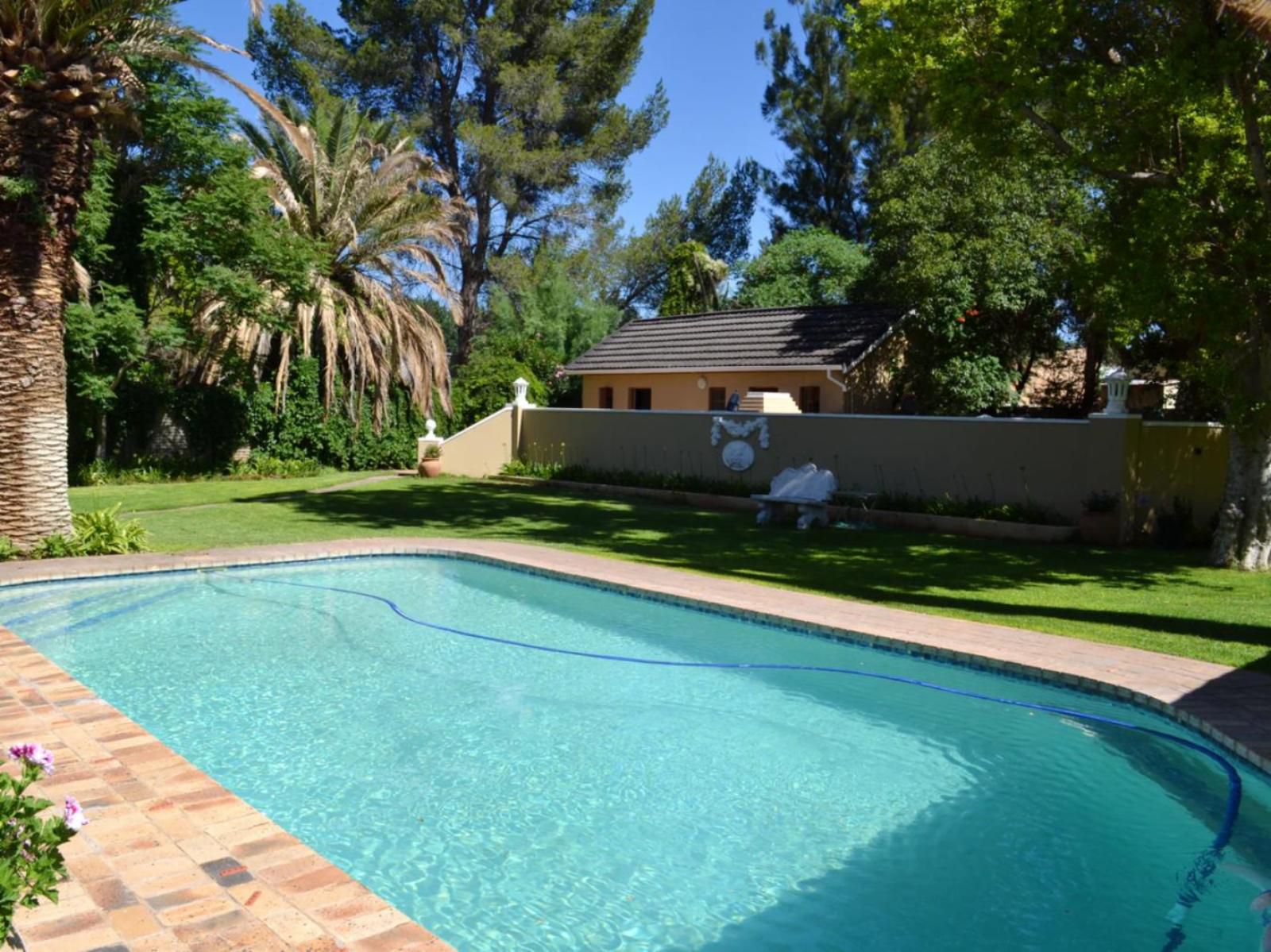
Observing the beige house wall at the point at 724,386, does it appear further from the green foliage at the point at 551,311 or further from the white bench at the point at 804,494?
the white bench at the point at 804,494

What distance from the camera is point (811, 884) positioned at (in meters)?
5.47

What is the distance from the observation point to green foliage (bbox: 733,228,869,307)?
35594mm

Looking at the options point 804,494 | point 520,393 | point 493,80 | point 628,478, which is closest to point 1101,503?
point 804,494

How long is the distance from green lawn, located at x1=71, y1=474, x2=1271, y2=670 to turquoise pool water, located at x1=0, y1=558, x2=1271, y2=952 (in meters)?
2.46

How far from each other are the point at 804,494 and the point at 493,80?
87.2 feet

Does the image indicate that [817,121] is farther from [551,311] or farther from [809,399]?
[809,399]

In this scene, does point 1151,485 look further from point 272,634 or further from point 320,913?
point 320,913

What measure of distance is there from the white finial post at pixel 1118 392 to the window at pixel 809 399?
10.4 meters

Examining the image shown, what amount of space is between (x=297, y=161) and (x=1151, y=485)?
71.8 ft

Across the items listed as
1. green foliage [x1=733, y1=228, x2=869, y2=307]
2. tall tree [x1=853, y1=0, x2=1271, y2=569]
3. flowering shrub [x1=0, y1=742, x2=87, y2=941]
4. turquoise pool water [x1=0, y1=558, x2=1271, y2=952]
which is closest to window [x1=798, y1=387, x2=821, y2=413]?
green foliage [x1=733, y1=228, x2=869, y2=307]

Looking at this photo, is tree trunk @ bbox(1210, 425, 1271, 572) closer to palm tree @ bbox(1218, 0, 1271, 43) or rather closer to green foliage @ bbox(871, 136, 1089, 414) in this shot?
palm tree @ bbox(1218, 0, 1271, 43)

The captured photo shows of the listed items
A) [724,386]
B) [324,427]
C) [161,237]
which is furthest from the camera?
[724,386]

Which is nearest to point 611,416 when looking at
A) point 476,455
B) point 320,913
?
point 476,455

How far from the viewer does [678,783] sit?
6941 millimetres
